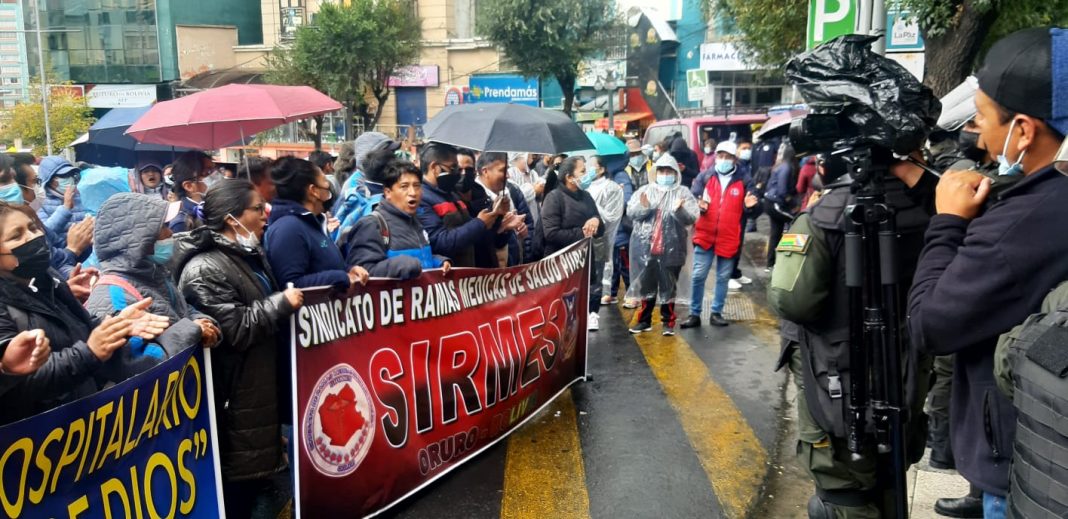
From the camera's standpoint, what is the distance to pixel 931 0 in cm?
805

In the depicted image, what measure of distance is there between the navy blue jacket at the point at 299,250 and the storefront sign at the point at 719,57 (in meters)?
31.4

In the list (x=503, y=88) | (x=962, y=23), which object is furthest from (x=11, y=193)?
(x=503, y=88)

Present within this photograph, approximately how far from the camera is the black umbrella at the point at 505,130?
5457 mm

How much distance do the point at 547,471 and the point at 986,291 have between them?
3.18m

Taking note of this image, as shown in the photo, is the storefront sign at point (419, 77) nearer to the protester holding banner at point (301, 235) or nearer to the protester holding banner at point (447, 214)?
the protester holding banner at point (447, 214)

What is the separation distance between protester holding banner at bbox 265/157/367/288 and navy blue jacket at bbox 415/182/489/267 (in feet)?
3.50

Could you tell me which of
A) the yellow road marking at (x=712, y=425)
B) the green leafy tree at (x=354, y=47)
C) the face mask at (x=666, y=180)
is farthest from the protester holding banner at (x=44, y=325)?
the green leafy tree at (x=354, y=47)

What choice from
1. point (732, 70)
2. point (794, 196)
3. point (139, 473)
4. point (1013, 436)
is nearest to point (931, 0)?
point (794, 196)

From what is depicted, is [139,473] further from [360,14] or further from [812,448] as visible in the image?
[360,14]

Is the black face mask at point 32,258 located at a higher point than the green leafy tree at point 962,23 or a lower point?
lower

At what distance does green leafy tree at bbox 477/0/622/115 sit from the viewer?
30016 millimetres

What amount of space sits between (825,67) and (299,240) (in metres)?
2.67

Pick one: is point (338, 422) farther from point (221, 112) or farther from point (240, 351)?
point (221, 112)

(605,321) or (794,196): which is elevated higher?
(794,196)
